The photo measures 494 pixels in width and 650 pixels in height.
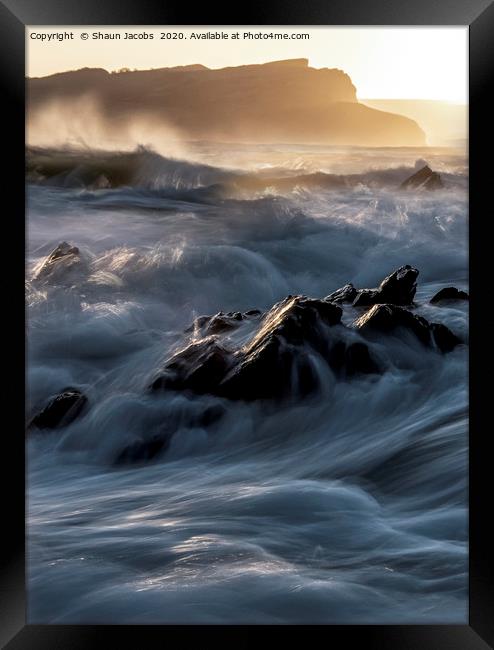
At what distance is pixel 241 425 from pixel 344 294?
88cm

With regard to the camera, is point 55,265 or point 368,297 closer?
point 55,265

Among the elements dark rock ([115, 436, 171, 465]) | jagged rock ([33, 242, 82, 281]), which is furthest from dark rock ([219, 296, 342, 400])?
jagged rock ([33, 242, 82, 281])

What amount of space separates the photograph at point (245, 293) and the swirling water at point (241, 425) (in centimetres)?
1

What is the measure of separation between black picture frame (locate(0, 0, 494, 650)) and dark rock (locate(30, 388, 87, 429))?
10 cm

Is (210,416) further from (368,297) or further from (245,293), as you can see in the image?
(368,297)

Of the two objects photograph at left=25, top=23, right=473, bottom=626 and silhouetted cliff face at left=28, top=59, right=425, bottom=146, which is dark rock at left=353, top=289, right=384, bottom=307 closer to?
photograph at left=25, top=23, right=473, bottom=626

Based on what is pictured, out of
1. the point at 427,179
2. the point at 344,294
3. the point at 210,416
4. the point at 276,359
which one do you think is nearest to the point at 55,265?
the point at 210,416

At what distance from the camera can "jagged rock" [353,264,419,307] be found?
4340mm

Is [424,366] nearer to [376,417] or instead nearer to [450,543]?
[376,417]

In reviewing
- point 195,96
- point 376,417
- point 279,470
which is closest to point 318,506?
point 279,470

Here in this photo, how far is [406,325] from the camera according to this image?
442 centimetres

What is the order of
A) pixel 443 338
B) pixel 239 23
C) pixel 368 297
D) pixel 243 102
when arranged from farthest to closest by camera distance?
pixel 368 297 → pixel 443 338 → pixel 243 102 → pixel 239 23

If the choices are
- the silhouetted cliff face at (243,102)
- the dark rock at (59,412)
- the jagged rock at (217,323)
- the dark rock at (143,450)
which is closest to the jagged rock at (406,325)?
the jagged rock at (217,323)

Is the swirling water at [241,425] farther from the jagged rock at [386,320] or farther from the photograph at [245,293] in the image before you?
the jagged rock at [386,320]
